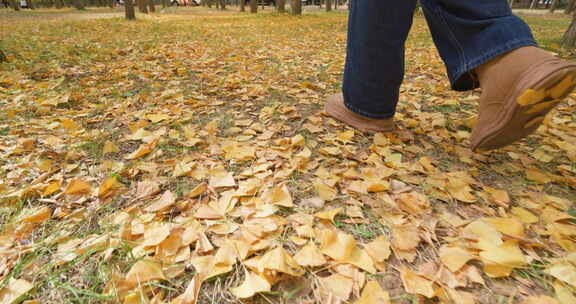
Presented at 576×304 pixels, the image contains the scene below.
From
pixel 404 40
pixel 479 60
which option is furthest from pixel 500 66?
pixel 404 40

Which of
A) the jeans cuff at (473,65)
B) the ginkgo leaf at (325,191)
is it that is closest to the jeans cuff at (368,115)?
the jeans cuff at (473,65)

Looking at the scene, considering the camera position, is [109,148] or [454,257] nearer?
[454,257]

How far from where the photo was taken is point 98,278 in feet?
2.02

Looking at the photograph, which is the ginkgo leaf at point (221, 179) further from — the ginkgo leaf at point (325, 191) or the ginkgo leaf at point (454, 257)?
the ginkgo leaf at point (454, 257)

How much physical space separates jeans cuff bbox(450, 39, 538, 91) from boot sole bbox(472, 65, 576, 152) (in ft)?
0.55

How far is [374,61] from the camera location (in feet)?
3.61

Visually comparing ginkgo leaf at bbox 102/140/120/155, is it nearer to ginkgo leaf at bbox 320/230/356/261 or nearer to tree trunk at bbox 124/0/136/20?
ginkgo leaf at bbox 320/230/356/261

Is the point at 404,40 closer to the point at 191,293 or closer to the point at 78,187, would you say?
the point at 191,293

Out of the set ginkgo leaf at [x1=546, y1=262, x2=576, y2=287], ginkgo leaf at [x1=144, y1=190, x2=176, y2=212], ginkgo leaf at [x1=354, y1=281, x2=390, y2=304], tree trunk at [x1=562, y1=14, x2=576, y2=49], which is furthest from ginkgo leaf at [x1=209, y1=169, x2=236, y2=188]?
tree trunk at [x1=562, y1=14, x2=576, y2=49]

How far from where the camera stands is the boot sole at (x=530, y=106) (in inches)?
29.9

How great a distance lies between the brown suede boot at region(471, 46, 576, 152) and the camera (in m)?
0.77

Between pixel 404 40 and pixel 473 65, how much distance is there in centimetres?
25

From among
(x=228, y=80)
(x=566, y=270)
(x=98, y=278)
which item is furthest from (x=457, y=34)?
(x=228, y=80)

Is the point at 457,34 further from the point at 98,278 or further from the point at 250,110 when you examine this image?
the point at 98,278
